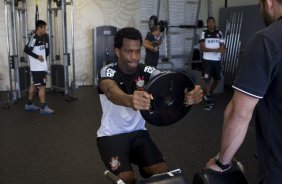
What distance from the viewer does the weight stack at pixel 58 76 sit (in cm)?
601

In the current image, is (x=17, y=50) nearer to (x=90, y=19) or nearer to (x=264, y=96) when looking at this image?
(x=90, y=19)

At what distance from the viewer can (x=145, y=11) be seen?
7.34 metres

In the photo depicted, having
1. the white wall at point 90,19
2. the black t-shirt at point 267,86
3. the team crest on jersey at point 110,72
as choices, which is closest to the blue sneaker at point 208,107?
the white wall at point 90,19

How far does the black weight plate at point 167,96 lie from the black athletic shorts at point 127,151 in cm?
25

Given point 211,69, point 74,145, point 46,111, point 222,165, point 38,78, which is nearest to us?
point 222,165

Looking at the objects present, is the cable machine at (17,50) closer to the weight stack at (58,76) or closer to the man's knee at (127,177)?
the weight stack at (58,76)

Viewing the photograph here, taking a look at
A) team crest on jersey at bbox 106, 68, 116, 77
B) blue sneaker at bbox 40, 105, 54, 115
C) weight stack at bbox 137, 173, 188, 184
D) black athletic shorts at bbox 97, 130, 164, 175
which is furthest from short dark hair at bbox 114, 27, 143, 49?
blue sneaker at bbox 40, 105, 54, 115

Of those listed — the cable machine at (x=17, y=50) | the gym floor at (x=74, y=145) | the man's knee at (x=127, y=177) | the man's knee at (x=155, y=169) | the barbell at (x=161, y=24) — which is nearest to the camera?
the man's knee at (x=127, y=177)

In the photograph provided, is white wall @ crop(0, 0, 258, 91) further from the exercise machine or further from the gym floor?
the gym floor

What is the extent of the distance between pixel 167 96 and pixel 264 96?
60 cm

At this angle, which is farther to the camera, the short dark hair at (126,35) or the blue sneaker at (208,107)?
the blue sneaker at (208,107)

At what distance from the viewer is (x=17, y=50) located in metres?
5.52

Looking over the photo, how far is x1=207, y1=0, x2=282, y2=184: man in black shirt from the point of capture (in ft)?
3.24

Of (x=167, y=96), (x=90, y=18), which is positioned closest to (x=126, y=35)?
(x=167, y=96)
